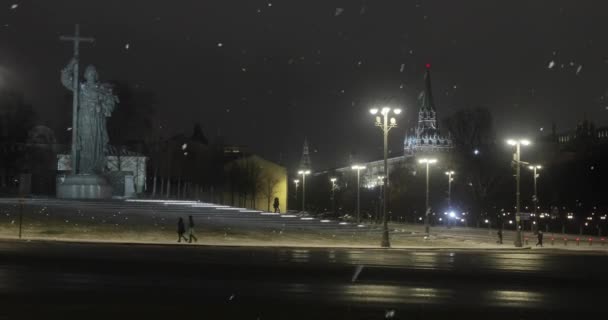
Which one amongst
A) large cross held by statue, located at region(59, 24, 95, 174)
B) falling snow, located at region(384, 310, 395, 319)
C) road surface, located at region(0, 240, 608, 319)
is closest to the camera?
falling snow, located at region(384, 310, 395, 319)

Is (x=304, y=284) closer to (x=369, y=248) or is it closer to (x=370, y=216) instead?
(x=369, y=248)

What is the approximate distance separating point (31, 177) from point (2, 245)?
4450 cm

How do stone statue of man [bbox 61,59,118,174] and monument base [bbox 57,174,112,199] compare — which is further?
monument base [bbox 57,174,112,199]

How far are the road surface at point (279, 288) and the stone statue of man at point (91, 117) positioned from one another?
26704 millimetres

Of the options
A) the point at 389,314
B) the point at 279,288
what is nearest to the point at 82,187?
the point at 279,288

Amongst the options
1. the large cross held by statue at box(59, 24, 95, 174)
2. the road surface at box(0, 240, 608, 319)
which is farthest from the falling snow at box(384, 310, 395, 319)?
the large cross held by statue at box(59, 24, 95, 174)

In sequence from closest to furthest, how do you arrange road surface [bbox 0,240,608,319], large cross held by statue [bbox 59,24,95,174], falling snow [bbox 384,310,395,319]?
falling snow [bbox 384,310,395,319] → road surface [bbox 0,240,608,319] → large cross held by statue [bbox 59,24,95,174]

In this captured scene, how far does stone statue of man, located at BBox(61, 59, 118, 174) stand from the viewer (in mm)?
56812

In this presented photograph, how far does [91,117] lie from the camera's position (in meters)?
57.3

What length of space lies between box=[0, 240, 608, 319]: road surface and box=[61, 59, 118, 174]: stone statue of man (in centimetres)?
2670

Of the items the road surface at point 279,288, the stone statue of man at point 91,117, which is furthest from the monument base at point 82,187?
the road surface at point 279,288

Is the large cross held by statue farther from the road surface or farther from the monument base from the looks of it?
the road surface

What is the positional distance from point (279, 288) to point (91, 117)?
1585 inches

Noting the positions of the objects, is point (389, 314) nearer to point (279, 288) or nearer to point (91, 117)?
point (279, 288)
